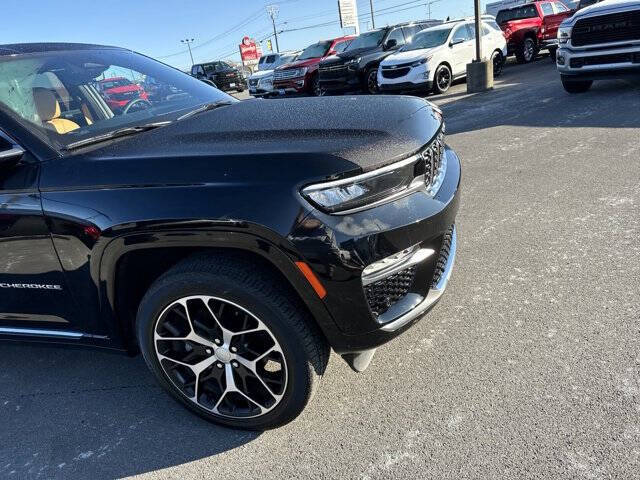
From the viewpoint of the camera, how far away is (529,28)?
55.9ft

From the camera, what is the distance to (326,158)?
2078 mm

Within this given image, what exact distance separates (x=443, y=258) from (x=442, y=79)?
37.5ft

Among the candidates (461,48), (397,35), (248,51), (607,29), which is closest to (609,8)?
(607,29)

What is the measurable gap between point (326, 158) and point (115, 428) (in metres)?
1.79

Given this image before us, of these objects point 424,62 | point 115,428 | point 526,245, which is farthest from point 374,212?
point 424,62

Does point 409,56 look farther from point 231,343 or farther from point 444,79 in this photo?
point 231,343

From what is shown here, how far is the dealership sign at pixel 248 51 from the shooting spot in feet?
147

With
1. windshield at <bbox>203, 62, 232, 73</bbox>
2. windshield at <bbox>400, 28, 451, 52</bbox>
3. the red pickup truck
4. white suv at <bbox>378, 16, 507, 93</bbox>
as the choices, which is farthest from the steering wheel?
windshield at <bbox>203, 62, 232, 73</bbox>

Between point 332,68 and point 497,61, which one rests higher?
point 332,68

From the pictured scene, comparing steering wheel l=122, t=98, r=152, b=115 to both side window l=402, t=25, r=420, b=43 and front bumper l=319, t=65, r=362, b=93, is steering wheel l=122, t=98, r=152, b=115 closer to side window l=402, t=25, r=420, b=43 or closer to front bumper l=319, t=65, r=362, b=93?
front bumper l=319, t=65, r=362, b=93

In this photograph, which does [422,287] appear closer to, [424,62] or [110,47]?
[110,47]

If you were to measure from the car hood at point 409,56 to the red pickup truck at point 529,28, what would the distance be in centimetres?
587

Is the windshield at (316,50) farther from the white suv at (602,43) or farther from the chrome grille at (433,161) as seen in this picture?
the chrome grille at (433,161)

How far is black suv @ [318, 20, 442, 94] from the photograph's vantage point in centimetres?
1430
